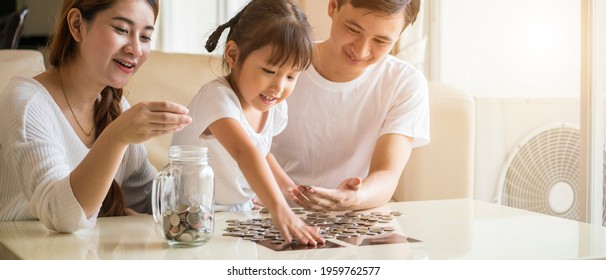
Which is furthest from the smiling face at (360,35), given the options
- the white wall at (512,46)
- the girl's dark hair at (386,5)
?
the white wall at (512,46)

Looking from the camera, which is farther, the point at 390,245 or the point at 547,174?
the point at 547,174

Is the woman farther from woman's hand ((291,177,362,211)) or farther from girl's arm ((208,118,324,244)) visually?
woman's hand ((291,177,362,211))

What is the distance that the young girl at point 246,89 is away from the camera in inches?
65.4

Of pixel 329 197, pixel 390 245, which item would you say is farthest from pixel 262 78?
pixel 390 245

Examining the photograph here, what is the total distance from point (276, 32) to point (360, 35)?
361mm

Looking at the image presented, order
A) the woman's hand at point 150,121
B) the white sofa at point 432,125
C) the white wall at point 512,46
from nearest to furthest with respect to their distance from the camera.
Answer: the woman's hand at point 150,121, the white sofa at point 432,125, the white wall at point 512,46

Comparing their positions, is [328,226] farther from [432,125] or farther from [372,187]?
[432,125]

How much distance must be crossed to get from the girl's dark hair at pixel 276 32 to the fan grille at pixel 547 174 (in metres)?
1.89

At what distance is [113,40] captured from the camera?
1610mm

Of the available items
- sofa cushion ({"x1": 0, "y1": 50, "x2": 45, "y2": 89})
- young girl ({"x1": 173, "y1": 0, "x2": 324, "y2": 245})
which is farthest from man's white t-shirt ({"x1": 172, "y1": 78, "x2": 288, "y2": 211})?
sofa cushion ({"x1": 0, "y1": 50, "x2": 45, "y2": 89})

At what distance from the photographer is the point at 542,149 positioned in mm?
3426

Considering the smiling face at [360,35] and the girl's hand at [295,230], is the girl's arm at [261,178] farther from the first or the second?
the smiling face at [360,35]

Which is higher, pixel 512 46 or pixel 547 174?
pixel 512 46
